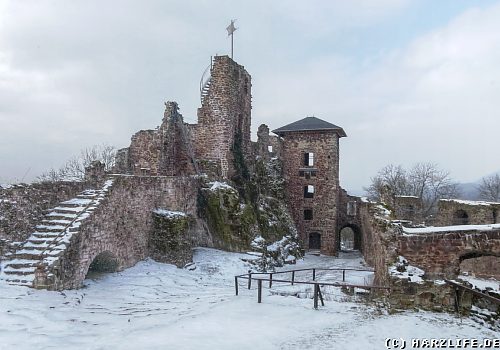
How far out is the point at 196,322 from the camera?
970 cm

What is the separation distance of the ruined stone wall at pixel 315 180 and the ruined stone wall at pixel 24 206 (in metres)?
21.0

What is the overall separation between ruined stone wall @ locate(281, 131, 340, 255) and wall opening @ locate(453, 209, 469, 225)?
8.53m

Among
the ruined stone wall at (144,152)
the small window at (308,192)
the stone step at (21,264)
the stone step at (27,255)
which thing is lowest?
the stone step at (21,264)

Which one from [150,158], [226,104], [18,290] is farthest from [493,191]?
[18,290]

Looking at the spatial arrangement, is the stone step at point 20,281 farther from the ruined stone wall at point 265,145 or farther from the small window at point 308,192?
the small window at point 308,192

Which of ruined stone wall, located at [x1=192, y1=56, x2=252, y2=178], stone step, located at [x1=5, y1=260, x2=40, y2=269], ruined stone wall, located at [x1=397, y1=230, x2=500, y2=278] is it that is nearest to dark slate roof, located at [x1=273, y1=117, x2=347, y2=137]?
ruined stone wall, located at [x1=192, y1=56, x2=252, y2=178]

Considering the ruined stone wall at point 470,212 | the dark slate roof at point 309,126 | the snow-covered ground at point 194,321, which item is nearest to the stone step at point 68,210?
the snow-covered ground at point 194,321

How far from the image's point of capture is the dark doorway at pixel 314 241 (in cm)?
3381

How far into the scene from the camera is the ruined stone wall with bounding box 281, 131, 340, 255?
3194 cm

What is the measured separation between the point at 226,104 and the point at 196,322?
1807 centimetres

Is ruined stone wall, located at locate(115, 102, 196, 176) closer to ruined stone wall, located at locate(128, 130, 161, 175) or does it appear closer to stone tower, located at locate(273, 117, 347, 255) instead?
ruined stone wall, located at locate(128, 130, 161, 175)

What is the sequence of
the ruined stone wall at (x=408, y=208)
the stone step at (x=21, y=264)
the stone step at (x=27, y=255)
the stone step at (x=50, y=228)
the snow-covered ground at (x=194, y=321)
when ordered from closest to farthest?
the snow-covered ground at (x=194, y=321) → the stone step at (x=21, y=264) → the stone step at (x=27, y=255) → the stone step at (x=50, y=228) → the ruined stone wall at (x=408, y=208)

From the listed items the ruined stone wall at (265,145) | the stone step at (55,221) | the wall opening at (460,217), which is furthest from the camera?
the ruined stone wall at (265,145)

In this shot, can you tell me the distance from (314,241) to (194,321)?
82.9 feet
